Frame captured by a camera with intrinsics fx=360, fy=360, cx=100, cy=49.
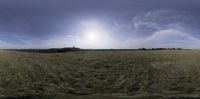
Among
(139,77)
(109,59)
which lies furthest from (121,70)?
(109,59)

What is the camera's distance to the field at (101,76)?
35.1m

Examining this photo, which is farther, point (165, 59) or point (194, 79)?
point (165, 59)

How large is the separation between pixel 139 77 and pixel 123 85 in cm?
367

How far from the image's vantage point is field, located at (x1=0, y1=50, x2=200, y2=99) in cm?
3512

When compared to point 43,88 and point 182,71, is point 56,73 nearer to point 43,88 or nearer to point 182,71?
point 43,88

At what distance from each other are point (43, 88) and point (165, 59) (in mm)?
20889

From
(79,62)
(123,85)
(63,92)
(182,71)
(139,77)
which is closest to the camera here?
(63,92)

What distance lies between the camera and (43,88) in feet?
120

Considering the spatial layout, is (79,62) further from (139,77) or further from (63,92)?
(63,92)

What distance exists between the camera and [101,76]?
43.0 metres

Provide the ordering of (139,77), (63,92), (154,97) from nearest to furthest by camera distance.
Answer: (154,97) → (63,92) → (139,77)

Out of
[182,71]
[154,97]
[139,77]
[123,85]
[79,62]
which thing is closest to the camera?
[154,97]

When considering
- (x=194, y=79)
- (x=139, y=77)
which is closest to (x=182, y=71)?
(x=194, y=79)

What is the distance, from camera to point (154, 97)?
3161 centimetres
